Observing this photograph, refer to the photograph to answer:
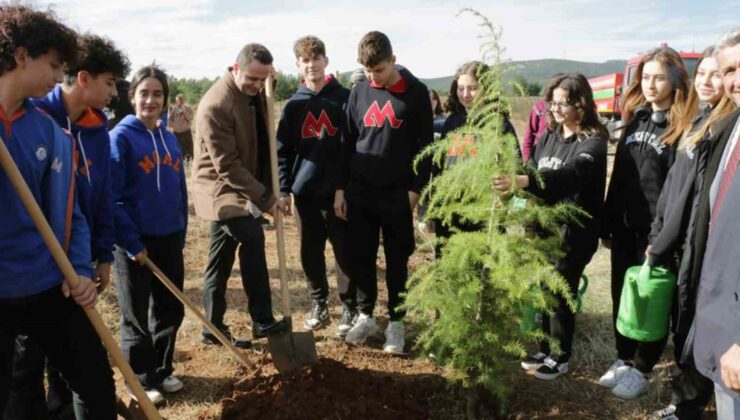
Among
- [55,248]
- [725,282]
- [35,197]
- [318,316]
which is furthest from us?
[318,316]

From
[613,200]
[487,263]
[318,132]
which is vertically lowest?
[487,263]

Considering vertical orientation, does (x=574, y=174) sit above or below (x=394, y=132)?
below

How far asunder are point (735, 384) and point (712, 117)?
176 cm

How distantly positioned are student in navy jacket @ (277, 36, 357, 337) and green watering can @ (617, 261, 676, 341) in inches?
85.7

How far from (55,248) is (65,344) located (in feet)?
1.62

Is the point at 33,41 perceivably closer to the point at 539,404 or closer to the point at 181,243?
the point at 181,243

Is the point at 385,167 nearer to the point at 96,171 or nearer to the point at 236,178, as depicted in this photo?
the point at 236,178

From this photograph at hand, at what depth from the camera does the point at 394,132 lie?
405 cm

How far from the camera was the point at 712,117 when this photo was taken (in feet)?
9.59

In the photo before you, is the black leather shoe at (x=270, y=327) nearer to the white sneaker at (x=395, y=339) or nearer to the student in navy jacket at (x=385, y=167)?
the student in navy jacket at (x=385, y=167)

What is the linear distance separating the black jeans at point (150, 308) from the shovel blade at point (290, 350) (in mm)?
710

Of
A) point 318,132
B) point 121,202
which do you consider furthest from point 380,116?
point 121,202

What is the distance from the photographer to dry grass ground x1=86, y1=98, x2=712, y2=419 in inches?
134

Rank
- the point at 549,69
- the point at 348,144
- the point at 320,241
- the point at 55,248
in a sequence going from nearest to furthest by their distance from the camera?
the point at 55,248, the point at 348,144, the point at 320,241, the point at 549,69
